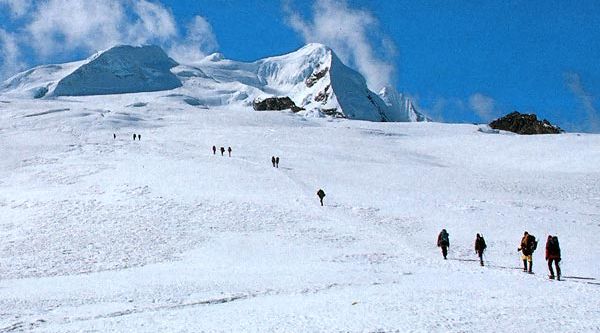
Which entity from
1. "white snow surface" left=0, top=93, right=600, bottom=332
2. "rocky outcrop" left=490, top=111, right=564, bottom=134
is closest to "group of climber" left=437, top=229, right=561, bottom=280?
"white snow surface" left=0, top=93, right=600, bottom=332

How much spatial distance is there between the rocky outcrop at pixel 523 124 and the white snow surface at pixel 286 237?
177 feet

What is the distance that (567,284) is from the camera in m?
15.7

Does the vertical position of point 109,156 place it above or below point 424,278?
above

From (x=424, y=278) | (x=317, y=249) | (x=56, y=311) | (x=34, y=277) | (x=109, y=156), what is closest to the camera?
(x=56, y=311)

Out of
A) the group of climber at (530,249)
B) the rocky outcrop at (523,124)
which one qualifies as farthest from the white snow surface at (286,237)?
the rocky outcrop at (523,124)

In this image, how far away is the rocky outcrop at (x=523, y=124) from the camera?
368ft

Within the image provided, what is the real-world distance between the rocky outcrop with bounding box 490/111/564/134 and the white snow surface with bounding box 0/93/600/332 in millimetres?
54060

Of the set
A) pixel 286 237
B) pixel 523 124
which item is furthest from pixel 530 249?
pixel 523 124

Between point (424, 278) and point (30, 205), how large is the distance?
76.0ft

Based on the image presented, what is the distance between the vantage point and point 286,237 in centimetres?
2430

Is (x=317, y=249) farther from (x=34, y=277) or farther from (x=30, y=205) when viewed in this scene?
(x=30, y=205)

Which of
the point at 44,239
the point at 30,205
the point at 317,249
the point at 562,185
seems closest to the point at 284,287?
the point at 317,249

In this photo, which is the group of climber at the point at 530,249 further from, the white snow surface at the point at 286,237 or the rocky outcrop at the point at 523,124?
the rocky outcrop at the point at 523,124

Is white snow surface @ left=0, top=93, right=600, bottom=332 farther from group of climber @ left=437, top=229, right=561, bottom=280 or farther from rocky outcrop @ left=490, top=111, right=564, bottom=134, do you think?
rocky outcrop @ left=490, top=111, right=564, bottom=134
